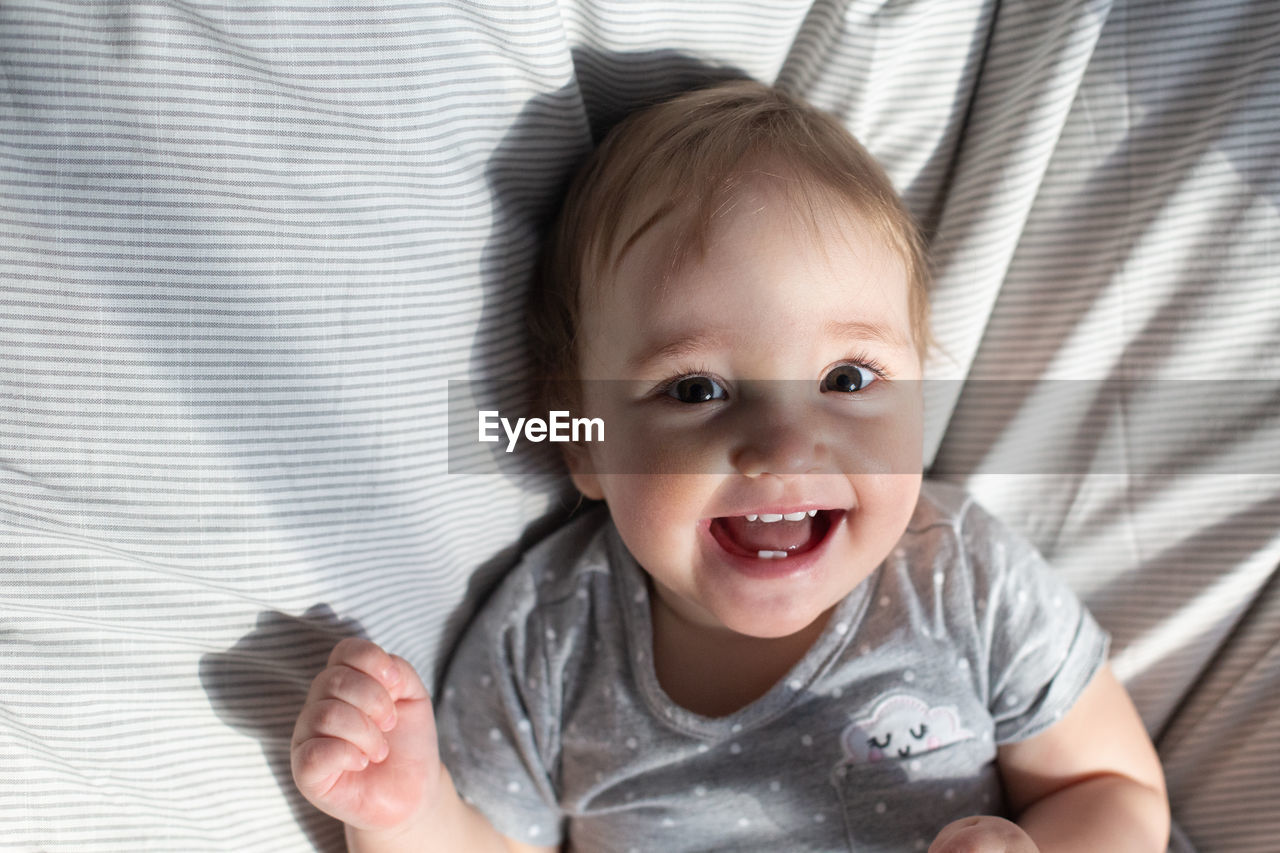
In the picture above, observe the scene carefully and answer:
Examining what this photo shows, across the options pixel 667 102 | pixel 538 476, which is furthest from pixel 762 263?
pixel 538 476

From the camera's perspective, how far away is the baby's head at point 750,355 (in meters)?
0.77

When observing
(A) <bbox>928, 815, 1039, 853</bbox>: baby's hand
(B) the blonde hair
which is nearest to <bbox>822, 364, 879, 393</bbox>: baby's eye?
(B) the blonde hair

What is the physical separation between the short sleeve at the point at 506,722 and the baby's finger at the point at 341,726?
148 mm

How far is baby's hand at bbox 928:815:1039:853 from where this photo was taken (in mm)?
746

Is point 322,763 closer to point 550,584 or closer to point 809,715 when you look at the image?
point 550,584

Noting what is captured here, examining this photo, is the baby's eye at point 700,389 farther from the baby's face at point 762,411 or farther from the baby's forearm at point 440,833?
the baby's forearm at point 440,833

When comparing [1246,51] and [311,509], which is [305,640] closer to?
[311,509]

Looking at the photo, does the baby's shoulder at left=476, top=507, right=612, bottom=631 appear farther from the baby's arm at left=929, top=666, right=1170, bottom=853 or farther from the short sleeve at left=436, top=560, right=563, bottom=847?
the baby's arm at left=929, top=666, right=1170, bottom=853

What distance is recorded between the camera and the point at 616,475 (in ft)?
2.77

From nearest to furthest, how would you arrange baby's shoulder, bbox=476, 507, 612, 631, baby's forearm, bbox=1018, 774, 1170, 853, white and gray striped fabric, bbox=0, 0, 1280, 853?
white and gray striped fabric, bbox=0, 0, 1280, 853 → baby's forearm, bbox=1018, 774, 1170, 853 → baby's shoulder, bbox=476, 507, 612, 631

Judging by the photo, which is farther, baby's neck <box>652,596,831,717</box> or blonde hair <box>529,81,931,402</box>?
baby's neck <box>652,596,831,717</box>

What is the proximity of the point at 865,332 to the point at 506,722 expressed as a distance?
0.49m

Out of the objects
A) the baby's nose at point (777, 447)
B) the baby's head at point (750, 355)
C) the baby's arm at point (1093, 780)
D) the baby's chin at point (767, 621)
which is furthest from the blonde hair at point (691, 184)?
the baby's arm at point (1093, 780)

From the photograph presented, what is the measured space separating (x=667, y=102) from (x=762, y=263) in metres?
0.21
